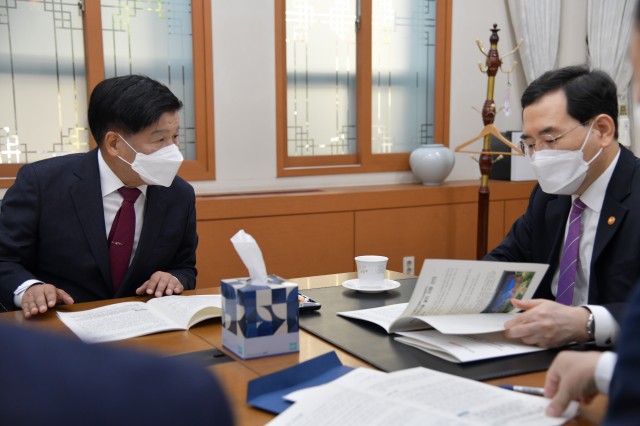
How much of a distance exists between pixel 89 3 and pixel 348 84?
1625 mm

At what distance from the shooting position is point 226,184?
3830 millimetres

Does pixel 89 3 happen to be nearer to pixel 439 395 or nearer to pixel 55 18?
pixel 55 18

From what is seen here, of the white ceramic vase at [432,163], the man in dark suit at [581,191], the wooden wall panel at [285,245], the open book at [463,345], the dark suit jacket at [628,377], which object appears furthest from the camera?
the white ceramic vase at [432,163]

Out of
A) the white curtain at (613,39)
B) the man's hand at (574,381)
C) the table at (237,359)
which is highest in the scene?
the white curtain at (613,39)

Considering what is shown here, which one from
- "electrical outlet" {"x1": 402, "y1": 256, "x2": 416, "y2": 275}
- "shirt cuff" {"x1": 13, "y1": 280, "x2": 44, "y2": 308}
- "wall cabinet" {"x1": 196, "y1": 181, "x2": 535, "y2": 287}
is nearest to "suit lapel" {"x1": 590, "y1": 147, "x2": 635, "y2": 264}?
"shirt cuff" {"x1": 13, "y1": 280, "x2": 44, "y2": 308}

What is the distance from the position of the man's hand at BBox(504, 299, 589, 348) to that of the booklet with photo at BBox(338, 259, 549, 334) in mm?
52

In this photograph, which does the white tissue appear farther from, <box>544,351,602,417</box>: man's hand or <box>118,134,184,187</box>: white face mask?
<box>118,134,184,187</box>: white face mask

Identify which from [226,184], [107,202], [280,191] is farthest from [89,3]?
[107,202]

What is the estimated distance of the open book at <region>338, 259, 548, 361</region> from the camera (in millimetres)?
1480

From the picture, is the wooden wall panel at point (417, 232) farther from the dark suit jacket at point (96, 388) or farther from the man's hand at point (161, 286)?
the dark suit jacket at point (96, 388)

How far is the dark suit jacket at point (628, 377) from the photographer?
0.66 metres

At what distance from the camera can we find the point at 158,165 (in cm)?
221

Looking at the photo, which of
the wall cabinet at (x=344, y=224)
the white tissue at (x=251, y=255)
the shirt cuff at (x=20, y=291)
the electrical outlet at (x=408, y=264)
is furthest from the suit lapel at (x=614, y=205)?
the electrical outlet at (x=408, y=264)

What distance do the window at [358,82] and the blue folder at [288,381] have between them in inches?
109
